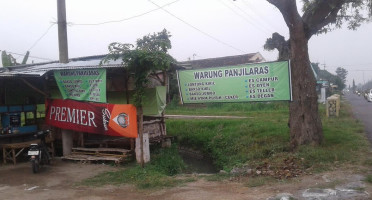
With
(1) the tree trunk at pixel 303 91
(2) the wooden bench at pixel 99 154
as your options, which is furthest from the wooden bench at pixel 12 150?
(1) the tree trunk at pixel 303 91

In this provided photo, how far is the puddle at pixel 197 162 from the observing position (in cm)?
1274

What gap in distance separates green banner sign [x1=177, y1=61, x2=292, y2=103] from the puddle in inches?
118

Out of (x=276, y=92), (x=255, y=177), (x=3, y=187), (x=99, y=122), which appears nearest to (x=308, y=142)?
(x=276, y=92)

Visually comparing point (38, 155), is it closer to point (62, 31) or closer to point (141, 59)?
point (141, 59)

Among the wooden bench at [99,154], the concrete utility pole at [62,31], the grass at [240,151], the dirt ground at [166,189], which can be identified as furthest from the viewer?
the concrete utility pole at [62,31]

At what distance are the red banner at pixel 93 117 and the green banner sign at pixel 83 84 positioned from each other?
37 cm

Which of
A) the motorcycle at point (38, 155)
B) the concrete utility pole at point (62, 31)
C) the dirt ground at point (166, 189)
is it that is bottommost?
the dirt ground at point (166, 189)

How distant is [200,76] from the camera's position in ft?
34.6

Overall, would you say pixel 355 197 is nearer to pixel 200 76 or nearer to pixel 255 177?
pixel 255 177

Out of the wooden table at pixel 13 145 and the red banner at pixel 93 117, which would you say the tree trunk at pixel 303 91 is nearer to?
the red banner at pixel 93 117

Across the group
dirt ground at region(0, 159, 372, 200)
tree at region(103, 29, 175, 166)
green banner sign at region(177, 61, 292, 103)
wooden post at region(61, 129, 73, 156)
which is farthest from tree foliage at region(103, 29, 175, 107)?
wooden post at region(61, 129, 73, 156)

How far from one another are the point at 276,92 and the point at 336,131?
483 cm

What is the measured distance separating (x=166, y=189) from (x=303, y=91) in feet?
16.3

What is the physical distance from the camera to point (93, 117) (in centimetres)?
1099
